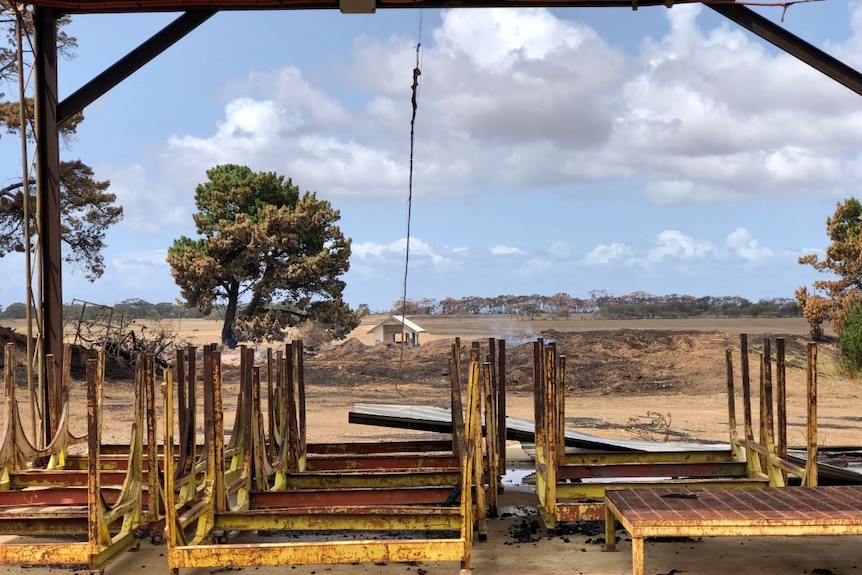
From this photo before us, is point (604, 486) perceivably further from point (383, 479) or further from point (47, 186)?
point (47, 186)

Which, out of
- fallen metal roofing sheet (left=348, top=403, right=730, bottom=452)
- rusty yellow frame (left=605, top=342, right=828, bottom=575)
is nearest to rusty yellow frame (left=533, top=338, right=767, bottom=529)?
rusty yellow frame (left=605, top=342, right=828, bottom=575)

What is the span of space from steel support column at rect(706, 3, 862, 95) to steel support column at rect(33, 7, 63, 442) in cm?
711

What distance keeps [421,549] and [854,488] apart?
122 inches

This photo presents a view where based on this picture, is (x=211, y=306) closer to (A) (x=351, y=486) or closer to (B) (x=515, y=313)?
(A) (x=351, y=486)

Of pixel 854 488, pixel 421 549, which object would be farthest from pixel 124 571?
pixel 854 488

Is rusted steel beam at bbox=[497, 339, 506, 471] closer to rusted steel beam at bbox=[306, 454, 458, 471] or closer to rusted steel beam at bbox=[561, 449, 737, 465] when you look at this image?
rusted steel beam at bbox=[306, 454, 458, 471]

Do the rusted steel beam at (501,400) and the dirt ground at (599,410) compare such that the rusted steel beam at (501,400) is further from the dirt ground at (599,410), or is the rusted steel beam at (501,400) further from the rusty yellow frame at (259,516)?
the rusty yellow frame at (259,516)

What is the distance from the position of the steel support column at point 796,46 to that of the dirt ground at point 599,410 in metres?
4.88

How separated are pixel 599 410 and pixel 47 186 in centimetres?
1386

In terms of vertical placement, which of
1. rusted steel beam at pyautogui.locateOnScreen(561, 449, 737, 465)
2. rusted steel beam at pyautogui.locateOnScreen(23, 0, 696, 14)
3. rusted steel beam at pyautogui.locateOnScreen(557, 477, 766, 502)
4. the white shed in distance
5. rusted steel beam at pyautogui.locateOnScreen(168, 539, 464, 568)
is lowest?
rusted steel beam at pyautogui.locateOnScreen(168, 539, 464, 568)

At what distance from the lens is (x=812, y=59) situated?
8.95m

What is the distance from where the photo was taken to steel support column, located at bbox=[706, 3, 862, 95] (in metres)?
8.90

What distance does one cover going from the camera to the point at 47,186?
9.13m

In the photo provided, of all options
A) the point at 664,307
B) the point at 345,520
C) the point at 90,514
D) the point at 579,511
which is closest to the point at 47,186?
the point at 90,514
